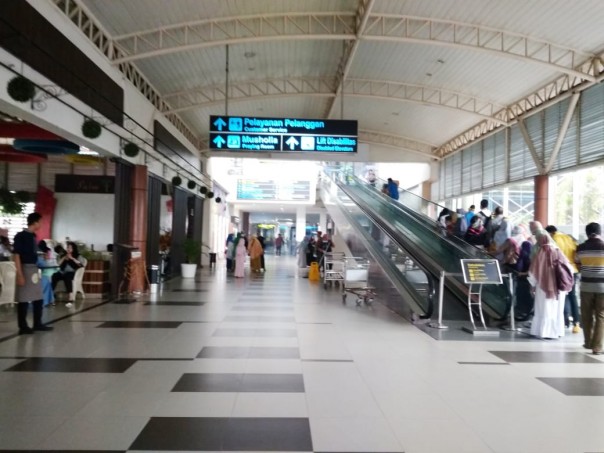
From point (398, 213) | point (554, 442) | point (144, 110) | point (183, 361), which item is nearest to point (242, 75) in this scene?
point (144, 110)

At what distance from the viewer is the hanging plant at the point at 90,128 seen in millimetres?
8281

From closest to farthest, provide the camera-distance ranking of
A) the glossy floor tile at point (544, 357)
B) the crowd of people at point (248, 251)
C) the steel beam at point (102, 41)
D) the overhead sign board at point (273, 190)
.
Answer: the glossy floor tile at point (544, 357)
the steel beam at point (102, 41)
the crowd of people at point (248, 251)
the overhead sign board at point (273, 190)

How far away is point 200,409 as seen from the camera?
12.6 feet

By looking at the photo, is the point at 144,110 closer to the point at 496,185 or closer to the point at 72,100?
the point at 72,100

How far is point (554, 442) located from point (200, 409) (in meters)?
2.53

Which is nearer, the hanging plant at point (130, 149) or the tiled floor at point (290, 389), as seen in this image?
the tiled floor at point (290, 389)

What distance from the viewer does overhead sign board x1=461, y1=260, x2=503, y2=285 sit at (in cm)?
756

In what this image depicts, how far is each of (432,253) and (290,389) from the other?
612cm

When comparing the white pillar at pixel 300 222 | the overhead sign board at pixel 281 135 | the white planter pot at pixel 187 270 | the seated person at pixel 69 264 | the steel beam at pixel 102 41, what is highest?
the steel beam at pixel 102 41

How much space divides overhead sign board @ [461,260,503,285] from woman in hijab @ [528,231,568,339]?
0.60m

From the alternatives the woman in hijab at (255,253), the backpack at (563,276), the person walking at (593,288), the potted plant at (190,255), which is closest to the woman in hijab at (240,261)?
the potted plant at (190,255)

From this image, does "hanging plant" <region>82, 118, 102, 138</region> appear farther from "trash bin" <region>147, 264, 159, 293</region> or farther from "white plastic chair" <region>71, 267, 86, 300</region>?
"trash bin" <region>147, 264, 159, 293</region>

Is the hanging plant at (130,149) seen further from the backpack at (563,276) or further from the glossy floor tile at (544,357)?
the backpack at (563,276)

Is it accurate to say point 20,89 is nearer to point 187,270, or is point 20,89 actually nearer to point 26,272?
point 26,272
